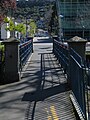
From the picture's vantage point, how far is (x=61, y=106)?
848 centimetres

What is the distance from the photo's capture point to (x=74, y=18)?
3253 inches

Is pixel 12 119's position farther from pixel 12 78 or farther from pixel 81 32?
pixel 81 32

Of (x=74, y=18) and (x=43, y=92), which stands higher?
(x=74, y=18)

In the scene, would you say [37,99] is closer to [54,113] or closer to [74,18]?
[54,113]

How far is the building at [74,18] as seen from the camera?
80.2 metres

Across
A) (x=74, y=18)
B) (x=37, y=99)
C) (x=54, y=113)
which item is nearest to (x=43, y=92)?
(x=37, y=99)

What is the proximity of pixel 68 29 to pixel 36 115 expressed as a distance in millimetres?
75667

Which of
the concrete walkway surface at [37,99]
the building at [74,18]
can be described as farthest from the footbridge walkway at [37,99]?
the building at [74,18]

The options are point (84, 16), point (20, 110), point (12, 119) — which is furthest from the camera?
point (84, 16)

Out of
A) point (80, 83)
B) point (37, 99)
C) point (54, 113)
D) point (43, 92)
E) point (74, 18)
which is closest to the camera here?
→ point (80, 83)

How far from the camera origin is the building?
8019 centimetres

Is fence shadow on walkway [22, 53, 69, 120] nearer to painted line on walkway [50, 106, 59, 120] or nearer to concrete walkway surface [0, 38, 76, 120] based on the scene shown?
concrete walkway surface [0, 38, 76, 120]

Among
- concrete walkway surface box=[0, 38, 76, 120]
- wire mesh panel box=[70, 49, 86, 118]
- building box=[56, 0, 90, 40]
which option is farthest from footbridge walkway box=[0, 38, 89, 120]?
building box=[56, 0, 90, 40]

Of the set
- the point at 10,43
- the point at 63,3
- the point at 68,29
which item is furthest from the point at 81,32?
the point at 10,43
